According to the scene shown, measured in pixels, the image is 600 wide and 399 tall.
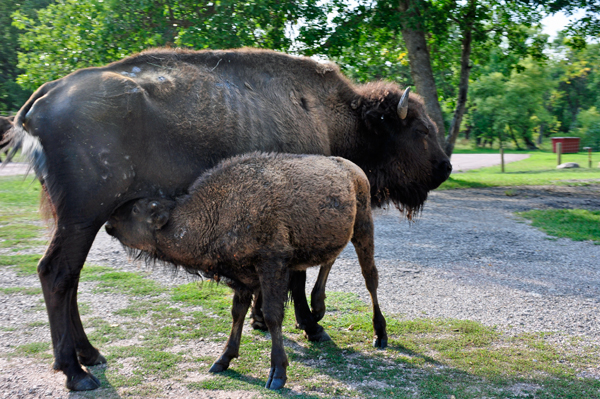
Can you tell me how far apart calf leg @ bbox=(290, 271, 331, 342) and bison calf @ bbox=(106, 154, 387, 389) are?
0.66 metres

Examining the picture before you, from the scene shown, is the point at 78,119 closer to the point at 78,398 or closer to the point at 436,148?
the point at 78,398

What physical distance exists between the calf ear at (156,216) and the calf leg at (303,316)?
1.26 meters

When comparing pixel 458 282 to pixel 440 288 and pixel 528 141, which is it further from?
pixel 528 141

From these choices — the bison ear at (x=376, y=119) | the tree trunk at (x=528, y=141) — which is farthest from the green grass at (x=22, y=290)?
the tree trunk at (x=528, y=141)

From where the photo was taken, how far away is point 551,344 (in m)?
4.39

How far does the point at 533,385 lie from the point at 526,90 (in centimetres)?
5032

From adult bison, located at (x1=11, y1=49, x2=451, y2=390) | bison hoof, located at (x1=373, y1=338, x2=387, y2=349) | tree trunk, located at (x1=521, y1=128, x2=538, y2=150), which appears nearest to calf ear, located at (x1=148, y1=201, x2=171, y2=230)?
adult bison, located at (x1=11, y1=49, x2=451, y2=390)

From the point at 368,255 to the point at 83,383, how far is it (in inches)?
96.8

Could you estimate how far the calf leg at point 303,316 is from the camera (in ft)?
15.0

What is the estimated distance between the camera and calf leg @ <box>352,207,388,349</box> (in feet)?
14.7

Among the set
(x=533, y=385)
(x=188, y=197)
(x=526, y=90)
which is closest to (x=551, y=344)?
(x=533, y=385)

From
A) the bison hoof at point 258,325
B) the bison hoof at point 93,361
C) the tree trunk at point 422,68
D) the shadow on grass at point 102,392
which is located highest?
the tree trunk at point 422,68

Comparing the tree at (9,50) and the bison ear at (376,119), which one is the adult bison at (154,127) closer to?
the bison ear at (376,119)

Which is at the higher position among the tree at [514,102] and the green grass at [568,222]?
the tree at [514,102]
